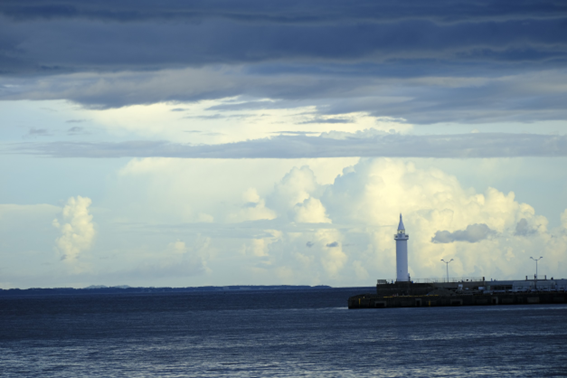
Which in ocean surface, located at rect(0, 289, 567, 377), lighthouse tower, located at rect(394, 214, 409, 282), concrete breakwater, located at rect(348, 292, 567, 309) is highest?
lighthouse tower, located at rect(394, 214, 409, 282)

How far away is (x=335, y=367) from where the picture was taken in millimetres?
62969

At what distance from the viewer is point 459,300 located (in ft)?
522

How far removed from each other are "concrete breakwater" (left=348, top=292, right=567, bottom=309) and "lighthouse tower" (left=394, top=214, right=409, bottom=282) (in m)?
27.4

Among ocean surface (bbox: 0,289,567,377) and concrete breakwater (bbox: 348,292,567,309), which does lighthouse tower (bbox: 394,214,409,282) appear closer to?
concrete breakwater (bbox: 348,292,567,309)

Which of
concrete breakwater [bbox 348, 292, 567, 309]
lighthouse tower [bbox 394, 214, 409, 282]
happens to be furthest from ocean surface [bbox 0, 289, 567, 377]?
lighthouse tower [bbox 394, 214, 409, 282]

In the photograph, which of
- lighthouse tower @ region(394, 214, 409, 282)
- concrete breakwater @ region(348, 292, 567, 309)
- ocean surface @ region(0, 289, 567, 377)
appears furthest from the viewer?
lighthouse tower @ region(394, 214, 409, 282)

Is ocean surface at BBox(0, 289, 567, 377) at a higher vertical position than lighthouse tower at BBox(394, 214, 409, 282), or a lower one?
lower

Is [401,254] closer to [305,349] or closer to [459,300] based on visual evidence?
[459,300]

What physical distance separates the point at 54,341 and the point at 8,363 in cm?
2381

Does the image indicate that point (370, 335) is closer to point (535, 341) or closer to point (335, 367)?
point (535, 341)

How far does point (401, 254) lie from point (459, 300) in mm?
33348

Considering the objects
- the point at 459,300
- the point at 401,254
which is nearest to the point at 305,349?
the point at 459,300

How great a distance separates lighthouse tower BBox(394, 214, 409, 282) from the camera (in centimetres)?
18900

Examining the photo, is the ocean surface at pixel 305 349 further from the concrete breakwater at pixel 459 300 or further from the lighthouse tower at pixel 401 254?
the lighthouse tower at pixel 401 254
